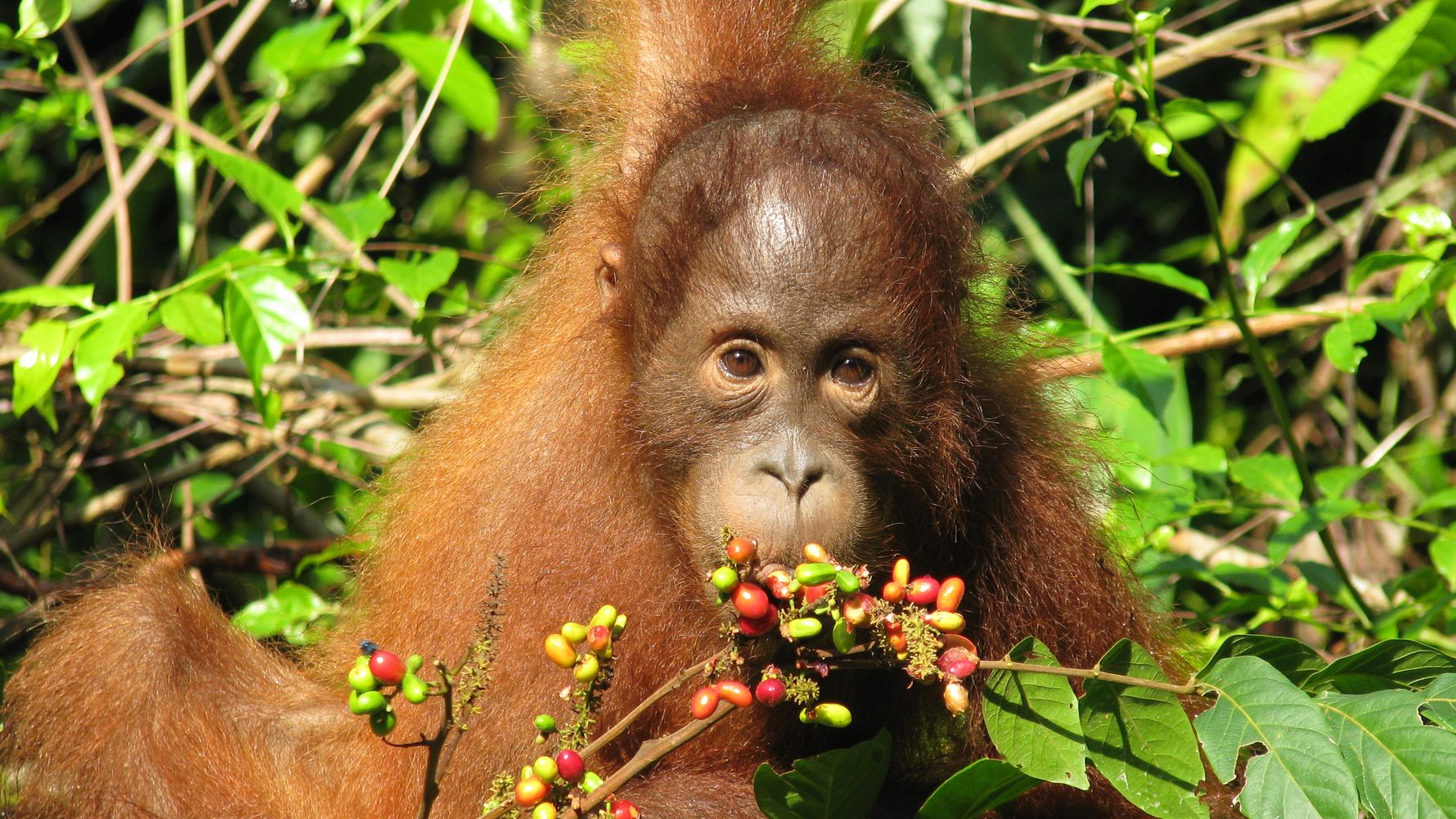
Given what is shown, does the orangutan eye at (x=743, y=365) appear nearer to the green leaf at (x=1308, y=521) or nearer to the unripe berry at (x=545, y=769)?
the unripe berry at (x=545, y=769)

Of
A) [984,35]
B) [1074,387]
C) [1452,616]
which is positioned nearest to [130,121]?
[984,35]

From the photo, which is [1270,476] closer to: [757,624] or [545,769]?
[757,624]

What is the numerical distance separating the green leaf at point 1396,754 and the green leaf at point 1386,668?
0.14 meters

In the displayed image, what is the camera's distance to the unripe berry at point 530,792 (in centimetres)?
196

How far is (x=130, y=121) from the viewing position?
19.7 feet

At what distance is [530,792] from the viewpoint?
6.41 feet

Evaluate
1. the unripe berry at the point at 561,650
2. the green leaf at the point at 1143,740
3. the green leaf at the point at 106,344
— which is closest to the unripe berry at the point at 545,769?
the unripe berry at the point at 561,650

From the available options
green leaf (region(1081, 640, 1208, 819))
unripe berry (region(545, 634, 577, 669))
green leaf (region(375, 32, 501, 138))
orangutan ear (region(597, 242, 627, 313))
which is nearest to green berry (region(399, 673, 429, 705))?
unripe berry (region(545, 634, 577, 669))

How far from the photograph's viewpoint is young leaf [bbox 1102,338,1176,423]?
353 centimetres

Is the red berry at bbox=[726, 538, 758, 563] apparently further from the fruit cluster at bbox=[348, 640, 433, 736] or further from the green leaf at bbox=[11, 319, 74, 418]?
the green leaf at bbox=[11, 319, 74, 418]

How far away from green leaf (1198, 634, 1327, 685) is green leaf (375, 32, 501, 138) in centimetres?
203

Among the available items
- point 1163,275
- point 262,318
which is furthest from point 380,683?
point 1163,275

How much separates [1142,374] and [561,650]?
211 cm

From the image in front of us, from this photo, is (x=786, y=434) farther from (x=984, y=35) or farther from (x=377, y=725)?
(x=984, y=35)
